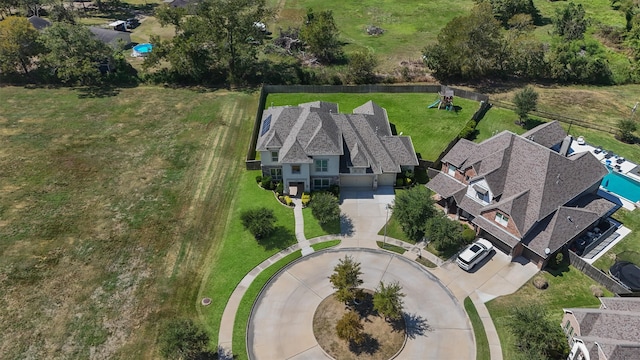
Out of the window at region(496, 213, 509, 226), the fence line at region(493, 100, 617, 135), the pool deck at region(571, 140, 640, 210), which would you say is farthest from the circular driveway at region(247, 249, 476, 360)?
the fence line at region(493, 100, 617, 135)

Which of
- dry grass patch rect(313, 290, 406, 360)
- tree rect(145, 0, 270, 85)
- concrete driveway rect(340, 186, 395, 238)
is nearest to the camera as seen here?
dry grass patch rect(313, 290, 406, 360)

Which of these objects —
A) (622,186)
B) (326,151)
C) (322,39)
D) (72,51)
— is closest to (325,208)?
(326,151)

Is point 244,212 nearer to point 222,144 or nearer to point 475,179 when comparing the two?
point 222,144

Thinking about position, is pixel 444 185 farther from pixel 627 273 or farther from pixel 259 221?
pixel 259 221

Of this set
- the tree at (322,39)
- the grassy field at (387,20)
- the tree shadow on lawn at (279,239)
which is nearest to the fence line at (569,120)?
the grassy field at (387,20)

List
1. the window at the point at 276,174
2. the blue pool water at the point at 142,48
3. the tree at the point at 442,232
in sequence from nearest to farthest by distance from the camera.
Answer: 1. the tree at the point at 442,232
2. the window at the point at 276,174
3. the blue pool water at the point at 142,48

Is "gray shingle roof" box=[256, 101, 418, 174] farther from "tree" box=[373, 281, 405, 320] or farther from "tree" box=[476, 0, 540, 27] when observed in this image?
"tree" box=[476, 0, 540, 27]

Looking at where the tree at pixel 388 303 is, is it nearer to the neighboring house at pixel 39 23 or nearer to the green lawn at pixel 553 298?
the green lawn at pixel 553 298
